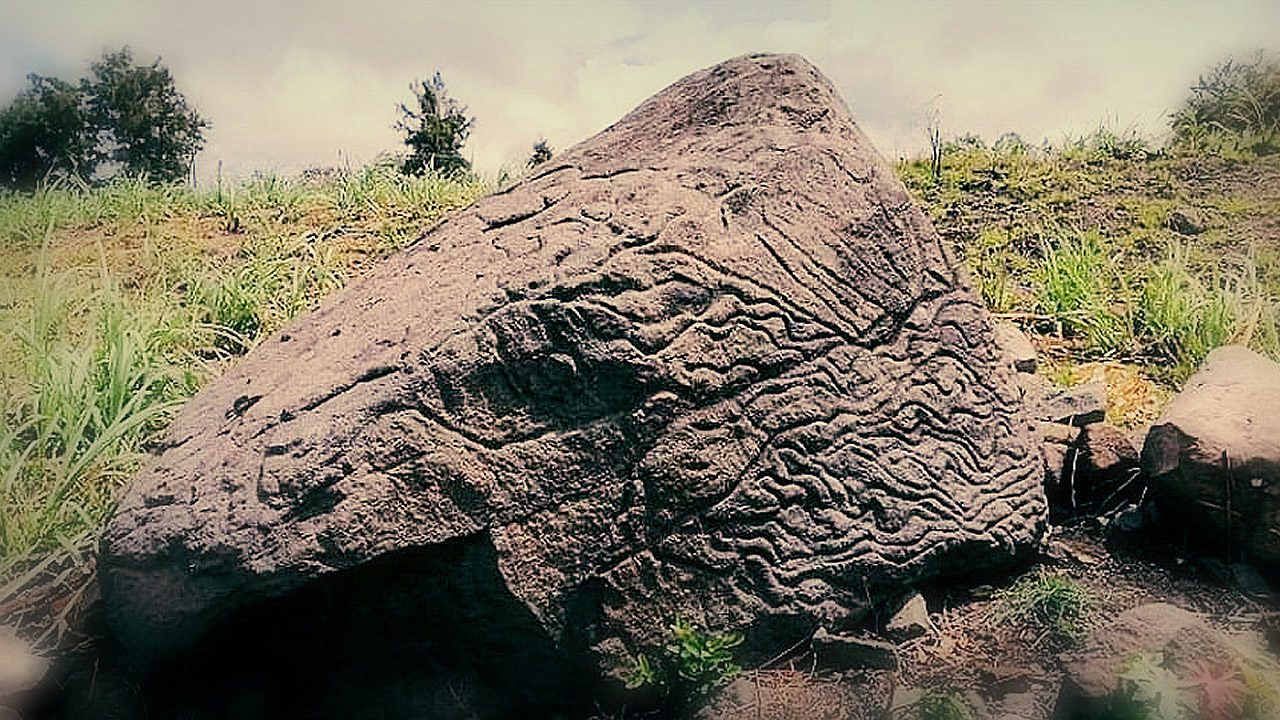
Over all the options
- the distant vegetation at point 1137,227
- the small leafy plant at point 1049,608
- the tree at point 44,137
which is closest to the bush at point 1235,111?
the distant vegetation at point 1137,227

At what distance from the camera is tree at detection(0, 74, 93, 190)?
558cm

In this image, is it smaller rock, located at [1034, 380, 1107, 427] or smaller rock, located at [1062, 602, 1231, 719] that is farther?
smaller rock, located at [1034, 380, 1107, 427]

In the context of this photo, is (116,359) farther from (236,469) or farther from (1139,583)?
(1139,583)

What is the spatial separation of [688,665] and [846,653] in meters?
0.43

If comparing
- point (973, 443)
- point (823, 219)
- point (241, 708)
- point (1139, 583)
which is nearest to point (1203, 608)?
point (1139, 583)

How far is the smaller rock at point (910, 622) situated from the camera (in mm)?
3021

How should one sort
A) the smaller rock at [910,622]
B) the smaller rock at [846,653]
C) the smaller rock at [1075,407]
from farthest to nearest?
the smaller rock at [1075,407], the smaller rock at [910,622], the smaller rock at [846,653]

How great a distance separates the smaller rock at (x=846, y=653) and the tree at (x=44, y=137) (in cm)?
432

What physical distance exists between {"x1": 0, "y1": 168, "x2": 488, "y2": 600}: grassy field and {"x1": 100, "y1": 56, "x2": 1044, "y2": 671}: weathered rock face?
0.76 m

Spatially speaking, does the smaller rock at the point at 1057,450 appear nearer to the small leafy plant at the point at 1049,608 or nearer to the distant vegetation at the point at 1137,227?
the small leafy plant at the point at 1049,608

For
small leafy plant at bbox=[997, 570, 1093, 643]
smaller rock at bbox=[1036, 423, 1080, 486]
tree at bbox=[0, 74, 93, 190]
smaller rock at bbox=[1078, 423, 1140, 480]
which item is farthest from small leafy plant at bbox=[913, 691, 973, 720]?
tree at bbox=[0, 74, 93, 190]

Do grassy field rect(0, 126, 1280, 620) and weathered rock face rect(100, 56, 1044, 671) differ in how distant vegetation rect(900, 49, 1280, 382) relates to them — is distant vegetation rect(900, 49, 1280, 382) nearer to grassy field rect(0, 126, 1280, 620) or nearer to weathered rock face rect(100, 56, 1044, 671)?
grassy field rect(0, 126, 1280, 620)

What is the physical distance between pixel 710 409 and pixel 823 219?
2.08ft

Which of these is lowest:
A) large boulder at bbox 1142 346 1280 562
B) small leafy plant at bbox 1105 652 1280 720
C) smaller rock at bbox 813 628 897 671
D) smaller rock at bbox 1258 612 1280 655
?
smaller rock at bbox 1258 612 1280 655
